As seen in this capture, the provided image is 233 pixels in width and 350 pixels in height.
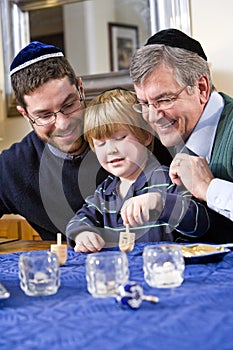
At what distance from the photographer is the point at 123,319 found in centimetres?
84

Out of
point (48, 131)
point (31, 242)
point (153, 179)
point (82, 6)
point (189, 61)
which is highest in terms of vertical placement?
point (82, 6)

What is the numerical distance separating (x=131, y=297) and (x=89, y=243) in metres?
0.59

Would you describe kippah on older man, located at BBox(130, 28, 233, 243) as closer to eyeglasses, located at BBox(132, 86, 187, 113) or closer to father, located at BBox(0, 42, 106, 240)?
eyeglasses, located at BBox(132, 86, 187, 113)

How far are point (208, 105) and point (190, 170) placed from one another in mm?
287

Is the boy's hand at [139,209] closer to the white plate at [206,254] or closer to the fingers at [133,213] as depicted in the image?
the fingers at [133,213]

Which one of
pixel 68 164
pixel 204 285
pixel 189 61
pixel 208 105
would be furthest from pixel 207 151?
pixel 204 285

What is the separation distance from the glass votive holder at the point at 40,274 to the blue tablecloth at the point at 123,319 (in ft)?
0.07

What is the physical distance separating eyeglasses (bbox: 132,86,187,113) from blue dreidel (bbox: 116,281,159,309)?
0.88 meters

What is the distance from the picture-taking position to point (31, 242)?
5.98ft

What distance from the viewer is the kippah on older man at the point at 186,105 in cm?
166

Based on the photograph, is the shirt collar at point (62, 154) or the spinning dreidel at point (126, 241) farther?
the shirt collar at point (62, 154)

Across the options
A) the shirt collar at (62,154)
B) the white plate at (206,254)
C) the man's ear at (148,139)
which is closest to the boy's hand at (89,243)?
the white plate at (206,254)

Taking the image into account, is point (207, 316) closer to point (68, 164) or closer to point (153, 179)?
point (153, 179)

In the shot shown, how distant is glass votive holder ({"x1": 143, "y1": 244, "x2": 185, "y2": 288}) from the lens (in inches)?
40.4
